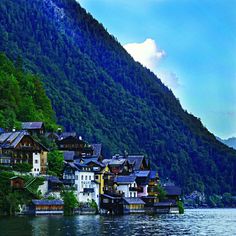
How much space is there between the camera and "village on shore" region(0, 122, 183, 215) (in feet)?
398

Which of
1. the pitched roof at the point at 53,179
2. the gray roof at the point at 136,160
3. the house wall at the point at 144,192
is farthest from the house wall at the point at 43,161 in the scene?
the gray roof at the point at 136,160

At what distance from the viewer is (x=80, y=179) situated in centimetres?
13600

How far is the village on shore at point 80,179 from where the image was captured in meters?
121

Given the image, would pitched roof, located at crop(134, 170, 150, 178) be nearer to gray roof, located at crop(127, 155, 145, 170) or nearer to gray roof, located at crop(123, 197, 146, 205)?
gray roof, located at crop(127, 155, 145, 170)

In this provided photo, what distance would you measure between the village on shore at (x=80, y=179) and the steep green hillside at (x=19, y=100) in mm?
5426

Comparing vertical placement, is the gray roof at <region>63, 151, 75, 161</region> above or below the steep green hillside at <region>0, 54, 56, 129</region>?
below

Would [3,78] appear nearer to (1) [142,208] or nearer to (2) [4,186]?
(1) [142,208]

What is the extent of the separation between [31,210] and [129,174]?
4755 centimetres

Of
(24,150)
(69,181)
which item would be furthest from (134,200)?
(24,150)

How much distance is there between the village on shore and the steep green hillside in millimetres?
5426

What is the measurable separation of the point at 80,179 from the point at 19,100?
4011 centimetres

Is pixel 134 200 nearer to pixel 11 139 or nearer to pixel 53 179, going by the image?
pixel 53 179

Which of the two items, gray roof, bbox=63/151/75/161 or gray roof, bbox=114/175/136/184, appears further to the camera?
gray roof, bbox=114/175/136/184

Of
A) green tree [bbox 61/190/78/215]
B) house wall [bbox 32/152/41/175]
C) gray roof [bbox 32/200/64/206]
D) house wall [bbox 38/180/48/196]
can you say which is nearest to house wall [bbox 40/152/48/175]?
house wall [bbox 32/152/41/175]
